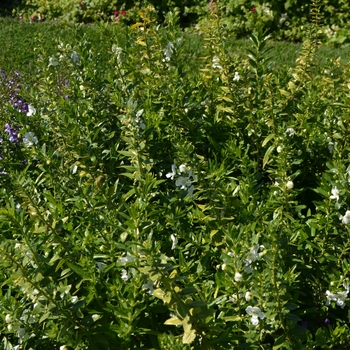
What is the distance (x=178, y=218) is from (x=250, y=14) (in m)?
6.86

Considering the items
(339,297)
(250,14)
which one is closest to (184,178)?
(339,297)

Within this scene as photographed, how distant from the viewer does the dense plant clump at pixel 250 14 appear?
8477 millimetres

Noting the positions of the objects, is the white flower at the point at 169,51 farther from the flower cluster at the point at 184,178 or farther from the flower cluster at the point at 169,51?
the flower cluster at the point at 184,178

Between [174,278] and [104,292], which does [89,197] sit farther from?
[174,278]

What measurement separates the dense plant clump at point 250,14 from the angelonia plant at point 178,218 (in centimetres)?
535

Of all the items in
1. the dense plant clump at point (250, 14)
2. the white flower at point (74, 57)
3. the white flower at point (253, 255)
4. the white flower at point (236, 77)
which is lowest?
the dense plant clump at point (250, 14)

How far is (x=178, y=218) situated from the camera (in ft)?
7.47

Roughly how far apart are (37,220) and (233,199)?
2.61ft

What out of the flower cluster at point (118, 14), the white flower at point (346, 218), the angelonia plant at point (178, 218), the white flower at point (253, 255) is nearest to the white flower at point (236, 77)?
the angelonia plant at point (178, 218)

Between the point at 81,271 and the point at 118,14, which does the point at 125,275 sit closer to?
the point at 81,271

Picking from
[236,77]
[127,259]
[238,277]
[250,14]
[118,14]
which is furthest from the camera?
[118,14]

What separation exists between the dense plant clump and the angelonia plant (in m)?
5.35

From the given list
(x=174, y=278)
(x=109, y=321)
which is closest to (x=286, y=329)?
(x=174, y=278)

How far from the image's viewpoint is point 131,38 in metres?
3.52
